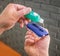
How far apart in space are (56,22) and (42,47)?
72 cm

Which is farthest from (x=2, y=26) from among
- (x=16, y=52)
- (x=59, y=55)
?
(x=16, y=52)

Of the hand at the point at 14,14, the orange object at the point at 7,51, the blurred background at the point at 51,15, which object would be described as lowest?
the orange object at the point at 7,51

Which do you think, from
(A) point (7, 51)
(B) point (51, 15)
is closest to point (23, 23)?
(B) point (51, 15)

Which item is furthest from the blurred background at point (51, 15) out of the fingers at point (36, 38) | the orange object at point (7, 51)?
the fingers at point (36, 38)

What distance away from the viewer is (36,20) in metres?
0.92

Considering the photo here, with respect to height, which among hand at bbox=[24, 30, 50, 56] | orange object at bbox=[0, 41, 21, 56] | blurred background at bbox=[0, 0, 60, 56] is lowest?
orange object at bbox=[0, 41, 21, 56]

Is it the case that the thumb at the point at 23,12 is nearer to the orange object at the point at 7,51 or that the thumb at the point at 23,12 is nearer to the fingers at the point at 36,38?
the fingers at the point at 36,38

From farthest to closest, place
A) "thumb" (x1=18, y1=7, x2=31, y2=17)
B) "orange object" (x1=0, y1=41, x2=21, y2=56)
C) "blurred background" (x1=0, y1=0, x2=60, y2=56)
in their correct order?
"orange object" (x1=0, y1=41, x2=21, y2=56), "blurred background" (x1=0, y1=0, x2=60, y2=56), "thumb" (x1=18, y1=7, x2=31, y2=17)

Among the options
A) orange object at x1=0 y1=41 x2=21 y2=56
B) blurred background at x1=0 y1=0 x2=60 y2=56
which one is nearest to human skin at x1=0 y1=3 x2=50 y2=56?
blurred background at x1=0 y1=0 x2=60 y2=56

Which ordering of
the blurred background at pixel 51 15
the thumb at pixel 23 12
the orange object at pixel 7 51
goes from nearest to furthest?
the thumb at pixel 23 12
the blurred background at pixel 51 15
the orange object at pixel 7 51

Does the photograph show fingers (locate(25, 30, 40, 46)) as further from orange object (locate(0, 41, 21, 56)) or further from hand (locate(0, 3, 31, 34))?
orange object (locate(0, 41, 21, 56))

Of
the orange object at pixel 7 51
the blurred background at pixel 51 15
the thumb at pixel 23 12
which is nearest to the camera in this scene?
the thumb at pixel 23 12

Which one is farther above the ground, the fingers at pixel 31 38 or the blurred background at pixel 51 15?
the fingers at pixel 31 38

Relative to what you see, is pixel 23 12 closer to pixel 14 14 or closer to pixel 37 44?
pixel 14 14
